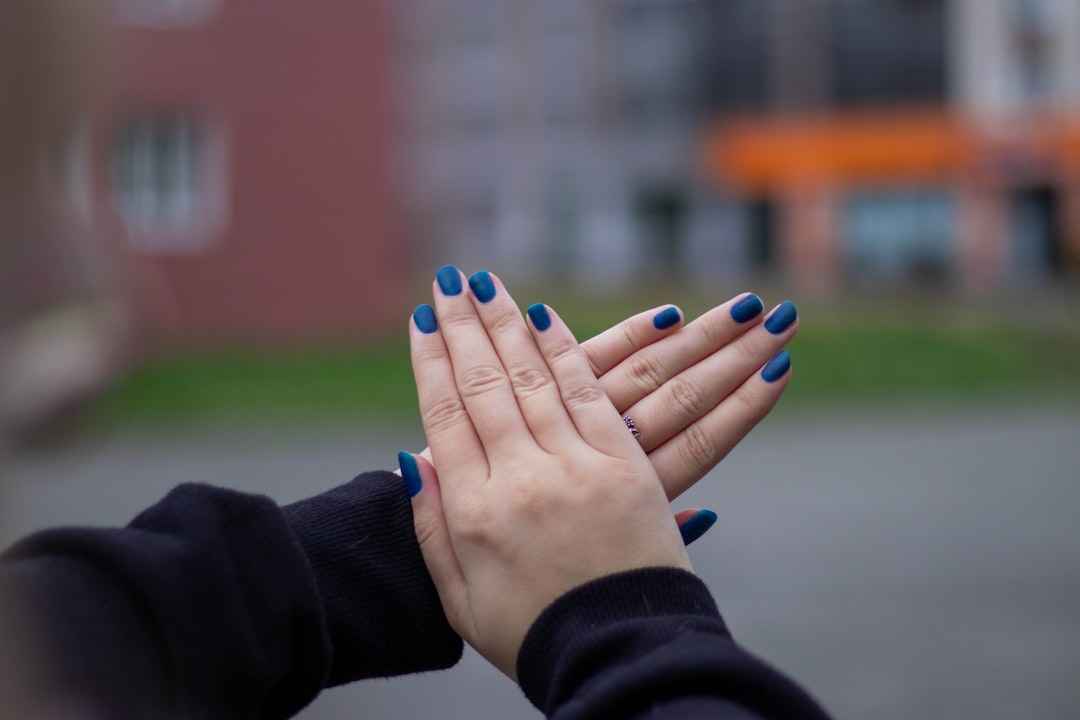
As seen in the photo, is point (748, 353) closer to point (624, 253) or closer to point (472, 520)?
point (472, 520)

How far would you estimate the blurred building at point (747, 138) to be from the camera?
25.6m

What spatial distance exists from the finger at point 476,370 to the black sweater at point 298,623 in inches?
6.0

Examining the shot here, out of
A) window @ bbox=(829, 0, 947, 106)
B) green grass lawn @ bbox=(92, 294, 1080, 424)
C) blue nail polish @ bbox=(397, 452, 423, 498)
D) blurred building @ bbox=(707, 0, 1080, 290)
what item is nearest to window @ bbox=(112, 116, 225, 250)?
green grass lawn @ bbox=(92, 294, 1080, 424)

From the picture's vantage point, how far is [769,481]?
7.91 m

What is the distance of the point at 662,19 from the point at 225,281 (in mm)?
17218

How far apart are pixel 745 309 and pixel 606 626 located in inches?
14.6

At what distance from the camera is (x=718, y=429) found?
1153 mm

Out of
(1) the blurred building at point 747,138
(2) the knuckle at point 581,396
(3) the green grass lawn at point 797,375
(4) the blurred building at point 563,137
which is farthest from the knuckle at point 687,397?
(4) the blurred building at point 563,137

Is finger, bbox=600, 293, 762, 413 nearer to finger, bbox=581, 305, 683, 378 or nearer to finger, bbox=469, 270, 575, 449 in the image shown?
finger, bbox=581, 305, 683, 378

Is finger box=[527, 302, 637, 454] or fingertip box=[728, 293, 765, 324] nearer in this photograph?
finger box=[527, 302, 637, 454]

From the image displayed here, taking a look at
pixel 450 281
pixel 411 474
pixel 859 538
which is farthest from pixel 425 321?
pixel 859 538

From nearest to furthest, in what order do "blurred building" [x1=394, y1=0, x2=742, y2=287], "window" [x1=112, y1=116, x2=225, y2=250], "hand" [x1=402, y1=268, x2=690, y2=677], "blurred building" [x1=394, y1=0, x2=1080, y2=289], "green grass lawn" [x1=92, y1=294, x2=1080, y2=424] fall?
"hand" [x1=402, y1=268, x2=690, y2=677]
"green grass lawn" [x1=92, y1=294, x2=1080, y2=424]
"window" [x1=112, y1=116, x2=225, y2=250]
"blurred building" [x1=394, y1=0, x2=1080, y2=289]
"blurred building" [x1=394, y1=0, x2=742, y2=287]

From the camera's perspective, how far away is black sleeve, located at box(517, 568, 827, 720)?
83 centimetres

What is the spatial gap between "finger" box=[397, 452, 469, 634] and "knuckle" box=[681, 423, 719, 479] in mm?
234
